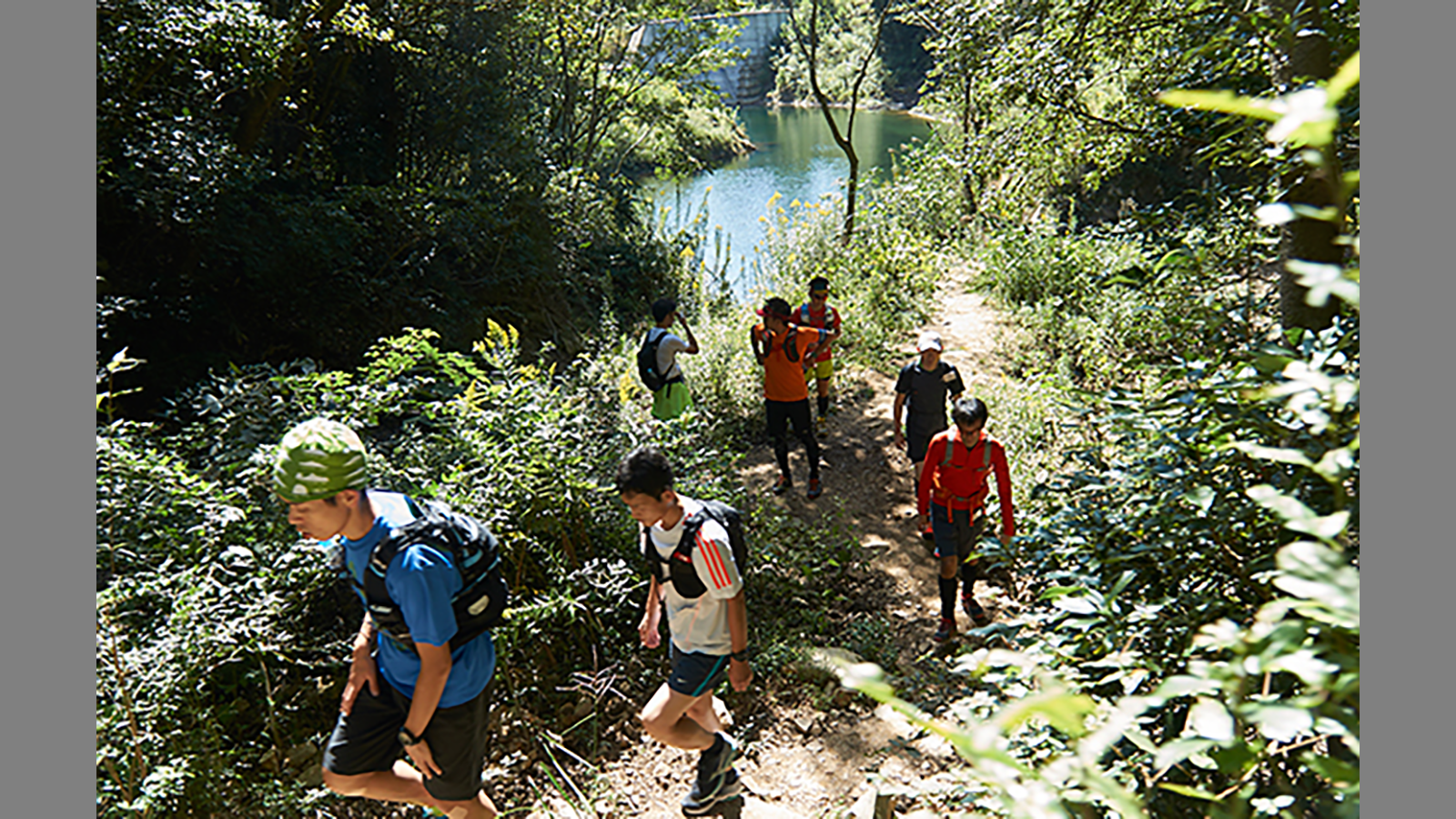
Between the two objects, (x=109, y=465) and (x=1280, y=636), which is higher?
(x=1280, y=636)

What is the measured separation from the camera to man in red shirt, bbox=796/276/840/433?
22.0 ft

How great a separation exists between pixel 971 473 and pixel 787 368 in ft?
6.33

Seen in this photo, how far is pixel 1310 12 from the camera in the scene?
222 cm

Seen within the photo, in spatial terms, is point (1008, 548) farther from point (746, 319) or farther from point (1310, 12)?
point (746, 319)

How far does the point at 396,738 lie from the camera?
2.86m

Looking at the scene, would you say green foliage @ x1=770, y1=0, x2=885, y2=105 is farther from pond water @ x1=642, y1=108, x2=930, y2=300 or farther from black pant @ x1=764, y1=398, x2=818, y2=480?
black pant @ x1=764, y1=398, x2=818, y2=480

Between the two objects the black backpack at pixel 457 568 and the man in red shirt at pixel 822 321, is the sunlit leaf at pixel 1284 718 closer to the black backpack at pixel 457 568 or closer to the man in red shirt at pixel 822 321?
Result: the black backpack at pixel 457 568

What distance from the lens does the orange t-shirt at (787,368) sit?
6.00 m

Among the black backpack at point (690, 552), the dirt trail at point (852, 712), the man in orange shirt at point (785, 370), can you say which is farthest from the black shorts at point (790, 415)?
the black backpack at point (690, 552)

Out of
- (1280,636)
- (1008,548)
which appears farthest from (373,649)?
(1280,636)

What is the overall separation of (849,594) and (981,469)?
1.28 metres

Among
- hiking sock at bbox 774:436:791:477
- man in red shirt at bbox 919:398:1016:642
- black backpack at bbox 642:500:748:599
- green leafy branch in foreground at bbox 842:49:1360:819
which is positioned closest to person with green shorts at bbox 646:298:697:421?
hiking sock at bbox 774:436:791:477

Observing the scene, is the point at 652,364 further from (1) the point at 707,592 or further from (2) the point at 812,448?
(1) the point at 707,592

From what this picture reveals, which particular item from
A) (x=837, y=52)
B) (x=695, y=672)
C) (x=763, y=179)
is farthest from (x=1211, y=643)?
(x=837, y=52)
